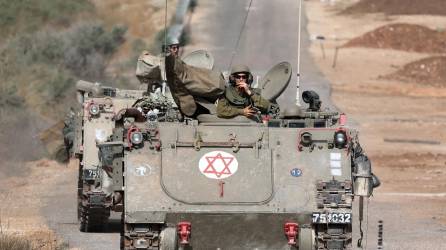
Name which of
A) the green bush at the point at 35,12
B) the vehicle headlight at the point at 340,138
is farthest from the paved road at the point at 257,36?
the vehicle headlight at the point at 340,138

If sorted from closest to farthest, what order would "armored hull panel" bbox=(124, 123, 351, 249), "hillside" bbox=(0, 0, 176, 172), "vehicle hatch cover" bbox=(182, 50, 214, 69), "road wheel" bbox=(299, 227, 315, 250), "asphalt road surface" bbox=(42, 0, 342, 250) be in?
"road wheel" bbox=(299, 227, 315, 250) < "armored hull panel" bbox=(124, 123, 351, 249) < "vehicle hatch cover" bbox=(182, 50, 214, 69) < "hillside" bbox=(0, 0, 176, 172) < "asphalt road surface" bbox=(42, 0, 342, 250)

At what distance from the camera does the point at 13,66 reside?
38.7 meters

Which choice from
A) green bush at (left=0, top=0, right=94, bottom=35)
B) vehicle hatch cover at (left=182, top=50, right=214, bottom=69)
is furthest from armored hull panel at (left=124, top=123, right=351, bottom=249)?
green bush at (left=0, top=0, right=94, bottom=35)

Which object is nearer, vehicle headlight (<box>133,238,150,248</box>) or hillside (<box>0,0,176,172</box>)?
vehicle headlight (<box>133,238,150,248</box>)

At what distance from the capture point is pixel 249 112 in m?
16.2

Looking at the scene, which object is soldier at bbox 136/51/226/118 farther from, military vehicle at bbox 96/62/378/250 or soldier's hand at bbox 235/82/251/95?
military vehicle at bbox 96/62/378/250

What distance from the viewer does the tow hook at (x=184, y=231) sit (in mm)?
14984

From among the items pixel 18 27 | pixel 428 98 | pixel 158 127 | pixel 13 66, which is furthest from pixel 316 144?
pixel 18 27

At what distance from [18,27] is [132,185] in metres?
33.2

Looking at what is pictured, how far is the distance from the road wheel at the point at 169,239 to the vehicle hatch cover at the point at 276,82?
10.4 ft

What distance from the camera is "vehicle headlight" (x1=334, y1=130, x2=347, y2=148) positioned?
1524 cm

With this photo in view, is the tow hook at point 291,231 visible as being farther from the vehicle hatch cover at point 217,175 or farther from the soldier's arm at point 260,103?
the soldier's arm at point 260,103

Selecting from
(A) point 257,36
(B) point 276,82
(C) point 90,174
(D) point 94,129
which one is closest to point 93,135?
(D) point 94,129

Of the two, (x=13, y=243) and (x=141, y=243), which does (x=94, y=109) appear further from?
(x=141, y=243)
